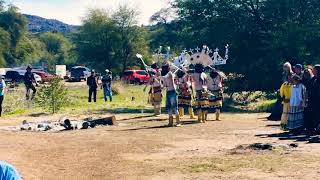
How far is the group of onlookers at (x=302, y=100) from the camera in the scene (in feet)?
50.2

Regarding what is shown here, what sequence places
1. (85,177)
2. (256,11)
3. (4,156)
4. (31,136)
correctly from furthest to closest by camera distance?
(256,11), (31,136), (4,156), (85,177)

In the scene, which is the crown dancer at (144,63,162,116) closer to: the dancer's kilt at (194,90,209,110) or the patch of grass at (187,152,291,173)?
the dancer's kilt at (194,90,209,110)

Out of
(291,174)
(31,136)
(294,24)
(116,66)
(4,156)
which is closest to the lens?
(291,174)

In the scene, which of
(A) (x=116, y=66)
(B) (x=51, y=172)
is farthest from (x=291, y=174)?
(A) (x=116, y=66)

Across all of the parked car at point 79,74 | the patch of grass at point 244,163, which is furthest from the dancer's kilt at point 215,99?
the parked car at point 79,74

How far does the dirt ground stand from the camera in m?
10.4

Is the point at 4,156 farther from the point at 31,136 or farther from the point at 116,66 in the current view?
the point at 116,66

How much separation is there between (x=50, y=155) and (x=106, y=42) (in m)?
55.3

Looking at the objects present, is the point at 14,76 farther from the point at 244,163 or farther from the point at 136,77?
the point at 244,163

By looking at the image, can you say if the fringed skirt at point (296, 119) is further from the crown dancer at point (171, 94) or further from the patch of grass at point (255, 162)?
the crown dancer at point (171, 94)

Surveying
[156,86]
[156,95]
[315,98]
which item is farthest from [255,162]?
[156,95]

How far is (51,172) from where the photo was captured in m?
11.1

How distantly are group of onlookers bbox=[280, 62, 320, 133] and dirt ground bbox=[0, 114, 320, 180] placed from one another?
0.58 m

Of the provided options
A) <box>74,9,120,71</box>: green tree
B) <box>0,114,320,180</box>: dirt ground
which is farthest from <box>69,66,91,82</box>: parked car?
<box>0,114,320,180</box>: dirt ground
